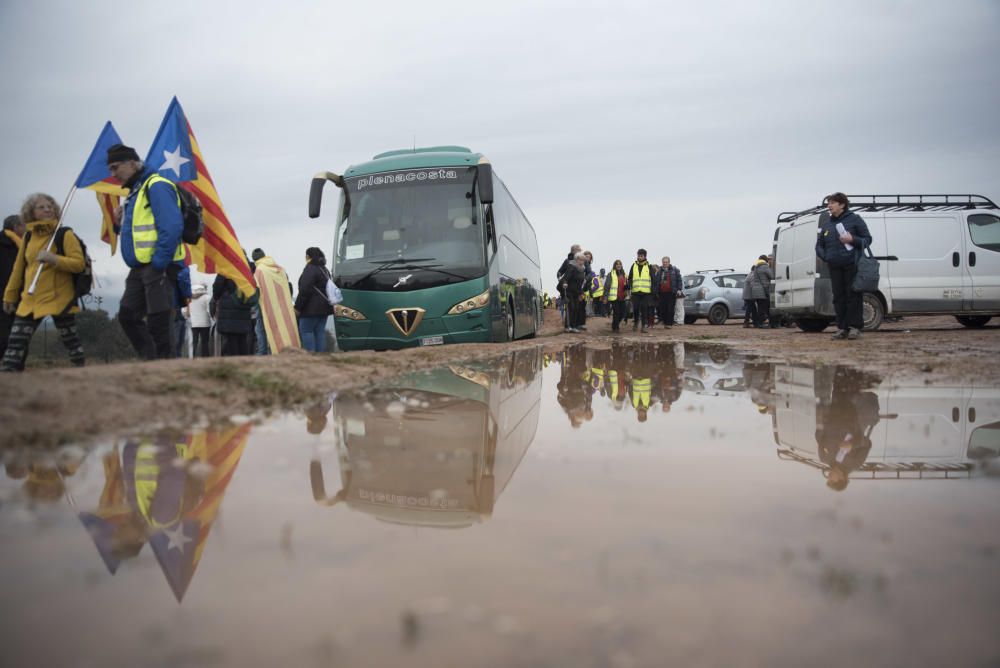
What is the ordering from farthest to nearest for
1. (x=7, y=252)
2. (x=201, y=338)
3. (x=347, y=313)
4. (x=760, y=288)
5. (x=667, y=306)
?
(x=667, y=306) < (x=760, y=288) < (x=201, y=338) < (x=347, y=313) < (x=7, y=252)

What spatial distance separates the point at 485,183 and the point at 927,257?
8.34 metres

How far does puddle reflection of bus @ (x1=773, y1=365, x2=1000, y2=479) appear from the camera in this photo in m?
2.85

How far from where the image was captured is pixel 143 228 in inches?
247

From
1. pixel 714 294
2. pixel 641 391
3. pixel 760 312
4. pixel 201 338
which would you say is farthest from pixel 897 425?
pixel 714 294

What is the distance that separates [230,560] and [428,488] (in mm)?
798

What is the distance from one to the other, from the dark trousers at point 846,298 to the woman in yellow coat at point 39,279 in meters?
9.38

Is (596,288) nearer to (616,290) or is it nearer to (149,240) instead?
(616,290)

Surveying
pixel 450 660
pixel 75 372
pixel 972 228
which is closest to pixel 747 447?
pixel 450 660

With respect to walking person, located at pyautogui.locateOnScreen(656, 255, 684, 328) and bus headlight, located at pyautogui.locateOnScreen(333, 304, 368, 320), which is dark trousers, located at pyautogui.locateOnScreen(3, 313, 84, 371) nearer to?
bus headlight, located at pyautogui.locateOnScreen(333, 304, 368, 320)

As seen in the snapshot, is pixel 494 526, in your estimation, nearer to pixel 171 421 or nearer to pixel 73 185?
pixel 171 421

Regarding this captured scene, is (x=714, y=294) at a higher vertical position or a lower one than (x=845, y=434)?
higher

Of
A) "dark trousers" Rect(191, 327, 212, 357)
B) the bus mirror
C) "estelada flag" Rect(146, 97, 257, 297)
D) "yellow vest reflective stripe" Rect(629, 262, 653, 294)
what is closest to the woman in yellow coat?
"estelada flag" Rect(146, 97, 257, 297)

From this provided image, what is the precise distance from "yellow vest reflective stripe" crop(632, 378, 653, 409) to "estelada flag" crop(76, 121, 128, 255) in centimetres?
554

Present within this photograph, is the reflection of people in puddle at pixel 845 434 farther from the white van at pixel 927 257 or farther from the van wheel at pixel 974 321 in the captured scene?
the van wheel at pixel 974 321
